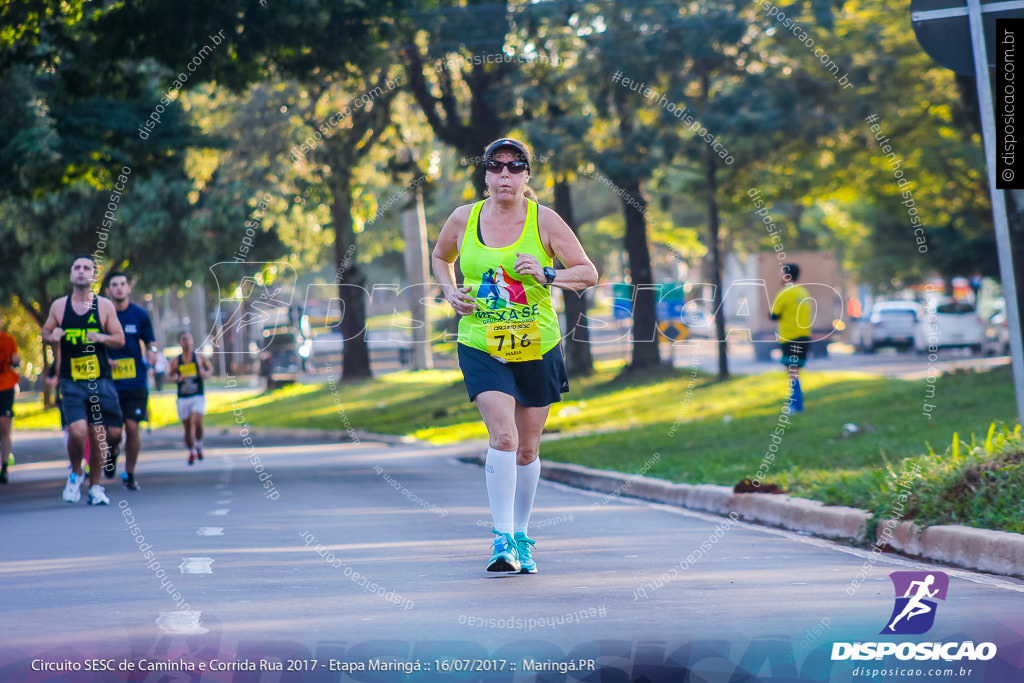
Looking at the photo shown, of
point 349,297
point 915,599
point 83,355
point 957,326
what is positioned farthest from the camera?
point 349,297

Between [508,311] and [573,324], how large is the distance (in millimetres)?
22463

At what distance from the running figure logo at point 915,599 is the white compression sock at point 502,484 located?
6.28 feet

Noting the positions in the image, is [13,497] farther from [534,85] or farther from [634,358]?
[634,358]

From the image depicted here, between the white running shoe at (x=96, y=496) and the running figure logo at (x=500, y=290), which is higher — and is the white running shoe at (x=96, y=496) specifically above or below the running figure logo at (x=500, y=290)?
below

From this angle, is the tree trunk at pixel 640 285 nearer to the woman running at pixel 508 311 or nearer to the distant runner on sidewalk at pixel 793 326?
the distant runner on sidewalk at pixel 793 326

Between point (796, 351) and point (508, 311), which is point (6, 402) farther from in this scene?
point (508, 311)

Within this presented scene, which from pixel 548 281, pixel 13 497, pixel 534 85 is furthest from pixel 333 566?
pixel 534 85

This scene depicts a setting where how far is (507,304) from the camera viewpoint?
7.26 meters

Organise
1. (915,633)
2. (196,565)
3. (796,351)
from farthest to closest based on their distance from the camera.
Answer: (796,351)
(196,565)
(915,633)

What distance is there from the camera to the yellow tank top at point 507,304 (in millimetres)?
7273

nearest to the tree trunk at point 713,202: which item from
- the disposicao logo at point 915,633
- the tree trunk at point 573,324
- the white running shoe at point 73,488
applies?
the tree trunk at point 573,324

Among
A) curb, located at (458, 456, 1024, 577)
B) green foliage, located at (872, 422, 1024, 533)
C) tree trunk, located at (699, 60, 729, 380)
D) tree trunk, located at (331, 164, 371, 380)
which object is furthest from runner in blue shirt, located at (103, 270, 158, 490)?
tree trunk, located at (331, 164, 371, 380)

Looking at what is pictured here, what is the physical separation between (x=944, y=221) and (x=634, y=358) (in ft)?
49.7

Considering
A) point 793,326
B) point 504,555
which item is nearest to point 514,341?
point 504,555
